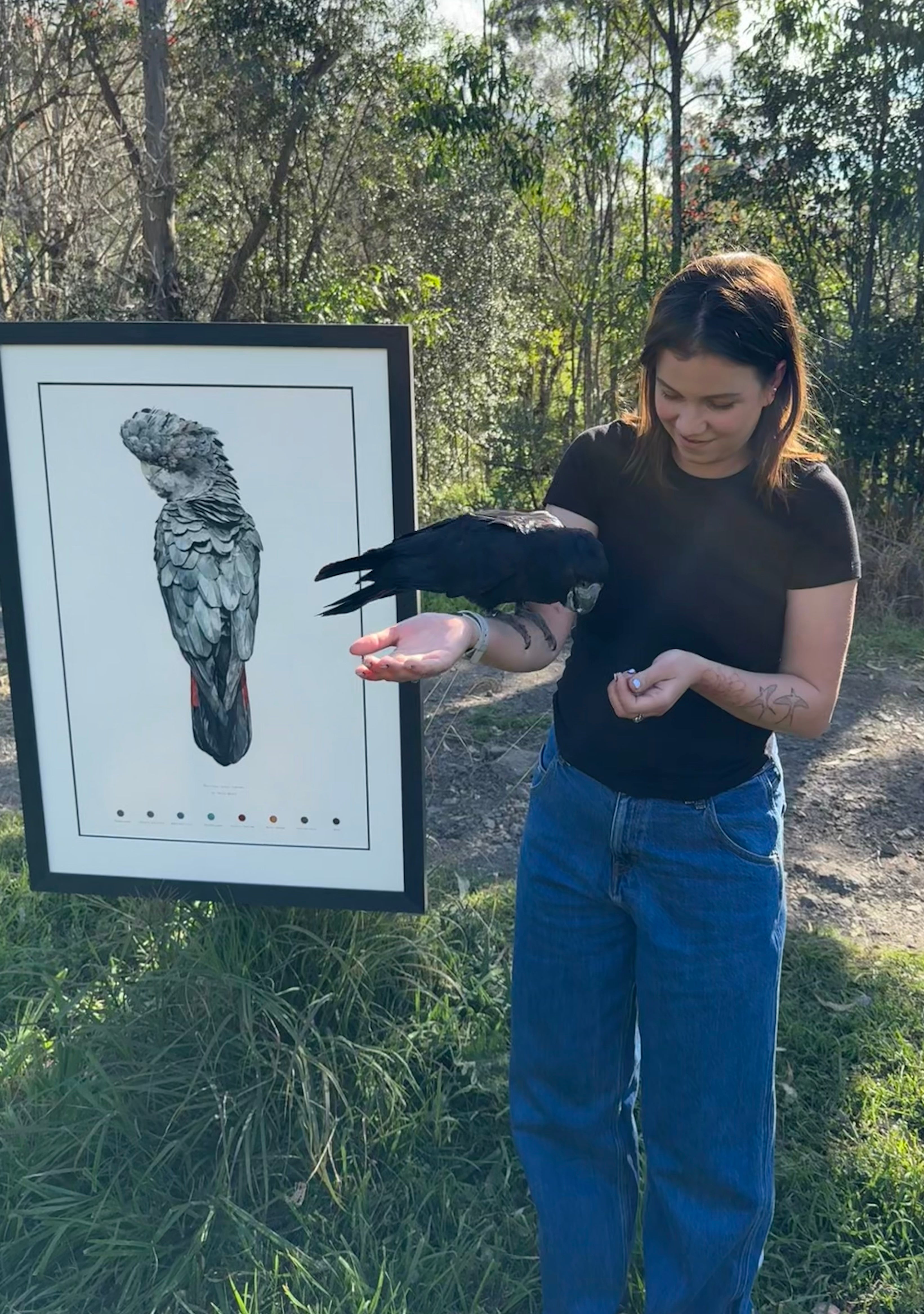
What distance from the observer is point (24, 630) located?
8.30ft

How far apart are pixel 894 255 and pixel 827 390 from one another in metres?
1.18

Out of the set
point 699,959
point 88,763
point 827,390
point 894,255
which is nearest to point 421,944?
point 88,763

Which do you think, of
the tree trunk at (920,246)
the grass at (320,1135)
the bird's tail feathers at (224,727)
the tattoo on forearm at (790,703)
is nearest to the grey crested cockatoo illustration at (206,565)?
the bird's tail feathers at (224,727)

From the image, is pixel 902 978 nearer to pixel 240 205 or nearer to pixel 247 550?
pixel 247 550

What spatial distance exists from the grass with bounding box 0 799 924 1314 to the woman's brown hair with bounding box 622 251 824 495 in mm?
1567

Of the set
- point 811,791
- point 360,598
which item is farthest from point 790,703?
point 811,791

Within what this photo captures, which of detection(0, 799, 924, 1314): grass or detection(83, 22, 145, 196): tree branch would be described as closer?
detection(0, 799, 924, 1314): grass

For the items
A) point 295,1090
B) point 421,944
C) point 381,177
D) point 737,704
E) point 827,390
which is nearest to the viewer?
point 737,704

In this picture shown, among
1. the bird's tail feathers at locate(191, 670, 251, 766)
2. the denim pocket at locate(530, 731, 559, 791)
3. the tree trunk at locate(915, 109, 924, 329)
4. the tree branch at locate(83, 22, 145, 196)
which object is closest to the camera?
the denim pocket at locate(530, 731, 559, 791)

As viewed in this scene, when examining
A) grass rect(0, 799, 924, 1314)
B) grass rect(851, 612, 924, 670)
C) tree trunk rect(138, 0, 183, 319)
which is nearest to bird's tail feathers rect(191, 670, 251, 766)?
grass rect(0, 799, 924, 1314)

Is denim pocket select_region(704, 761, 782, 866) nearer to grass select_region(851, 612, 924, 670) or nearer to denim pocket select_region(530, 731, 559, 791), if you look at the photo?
denim pocket select_region(530, 731, 559, 791)

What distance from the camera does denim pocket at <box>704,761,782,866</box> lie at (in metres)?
1.70

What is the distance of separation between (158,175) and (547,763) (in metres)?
6.57

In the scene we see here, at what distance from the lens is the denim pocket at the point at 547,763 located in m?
1.89
